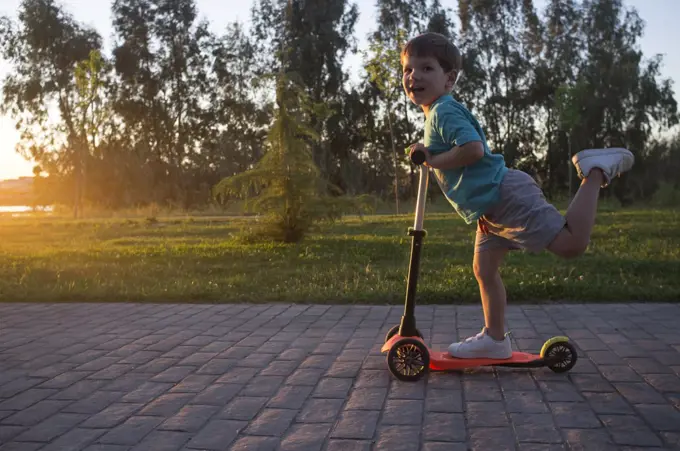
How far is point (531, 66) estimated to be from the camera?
129 ft

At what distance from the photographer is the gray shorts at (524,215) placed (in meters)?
3.56

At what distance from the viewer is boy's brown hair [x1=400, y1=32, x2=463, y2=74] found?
11.9 feet

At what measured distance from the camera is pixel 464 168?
3652 mm

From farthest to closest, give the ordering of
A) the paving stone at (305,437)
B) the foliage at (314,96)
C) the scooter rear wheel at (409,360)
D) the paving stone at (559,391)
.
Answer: the foliage at (314,96)
the scooter rear wheel at (409,360)
the paving stone at (559,391)
the paving stone at (305,437)

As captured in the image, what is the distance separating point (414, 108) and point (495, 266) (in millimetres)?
38252

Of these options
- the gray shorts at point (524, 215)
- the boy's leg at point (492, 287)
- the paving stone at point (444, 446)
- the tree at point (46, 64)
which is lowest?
the paving stone at point (444, 446)

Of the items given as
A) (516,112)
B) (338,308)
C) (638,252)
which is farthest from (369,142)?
(338,308)

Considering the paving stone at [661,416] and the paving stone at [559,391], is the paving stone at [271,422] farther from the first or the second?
the paving stone at [661,416]

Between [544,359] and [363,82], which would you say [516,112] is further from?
[544,359]

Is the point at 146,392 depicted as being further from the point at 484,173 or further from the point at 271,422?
the point at 484,173

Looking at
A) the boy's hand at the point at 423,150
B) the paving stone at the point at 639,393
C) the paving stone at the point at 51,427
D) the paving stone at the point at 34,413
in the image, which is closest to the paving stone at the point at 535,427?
the paving stone at the point at 639,393

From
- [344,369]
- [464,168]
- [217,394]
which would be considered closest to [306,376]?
[344,369]

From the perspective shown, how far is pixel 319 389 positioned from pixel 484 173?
147cm

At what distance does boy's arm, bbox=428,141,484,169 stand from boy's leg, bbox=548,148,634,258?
0.61 metres
